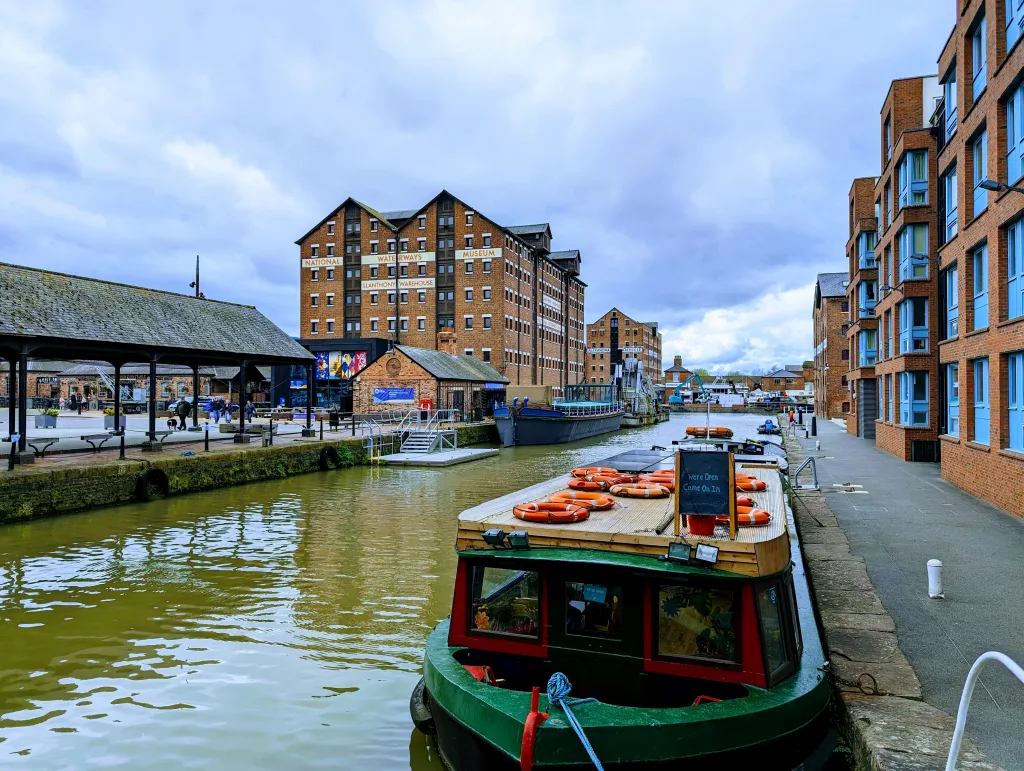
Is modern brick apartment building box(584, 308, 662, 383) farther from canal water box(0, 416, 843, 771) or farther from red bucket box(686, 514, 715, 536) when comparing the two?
red bucket box(686, 514, 715, 536)

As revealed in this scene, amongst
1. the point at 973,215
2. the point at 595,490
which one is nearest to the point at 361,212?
the point at 973,215

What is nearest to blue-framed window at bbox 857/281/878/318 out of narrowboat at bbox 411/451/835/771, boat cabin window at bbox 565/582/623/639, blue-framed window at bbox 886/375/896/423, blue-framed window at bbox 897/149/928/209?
blue-framed window at bbox 886/375/896/423

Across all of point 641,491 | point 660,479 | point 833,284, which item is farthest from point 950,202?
point 833,284

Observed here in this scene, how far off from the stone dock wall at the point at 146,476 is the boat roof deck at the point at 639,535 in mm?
14281

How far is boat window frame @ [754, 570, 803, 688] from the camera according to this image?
4.79 meters

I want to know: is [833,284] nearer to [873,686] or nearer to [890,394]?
[890,394]

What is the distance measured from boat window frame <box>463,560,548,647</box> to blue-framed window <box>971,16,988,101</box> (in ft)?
55.2

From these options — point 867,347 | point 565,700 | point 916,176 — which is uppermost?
point 916,176

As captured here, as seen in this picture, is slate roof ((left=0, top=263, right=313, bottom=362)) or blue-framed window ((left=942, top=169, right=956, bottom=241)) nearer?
slate roof ((left=0, top=263, right=313, bottom=362))

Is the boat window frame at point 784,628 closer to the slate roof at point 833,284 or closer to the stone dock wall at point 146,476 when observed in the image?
the stone dock wall at point 146,476

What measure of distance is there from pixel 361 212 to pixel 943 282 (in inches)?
1865

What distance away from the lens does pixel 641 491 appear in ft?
22.3

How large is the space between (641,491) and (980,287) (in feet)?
44.4

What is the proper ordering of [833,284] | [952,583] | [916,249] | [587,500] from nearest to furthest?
[587,500], [952,583], [916,249], [833,284]
